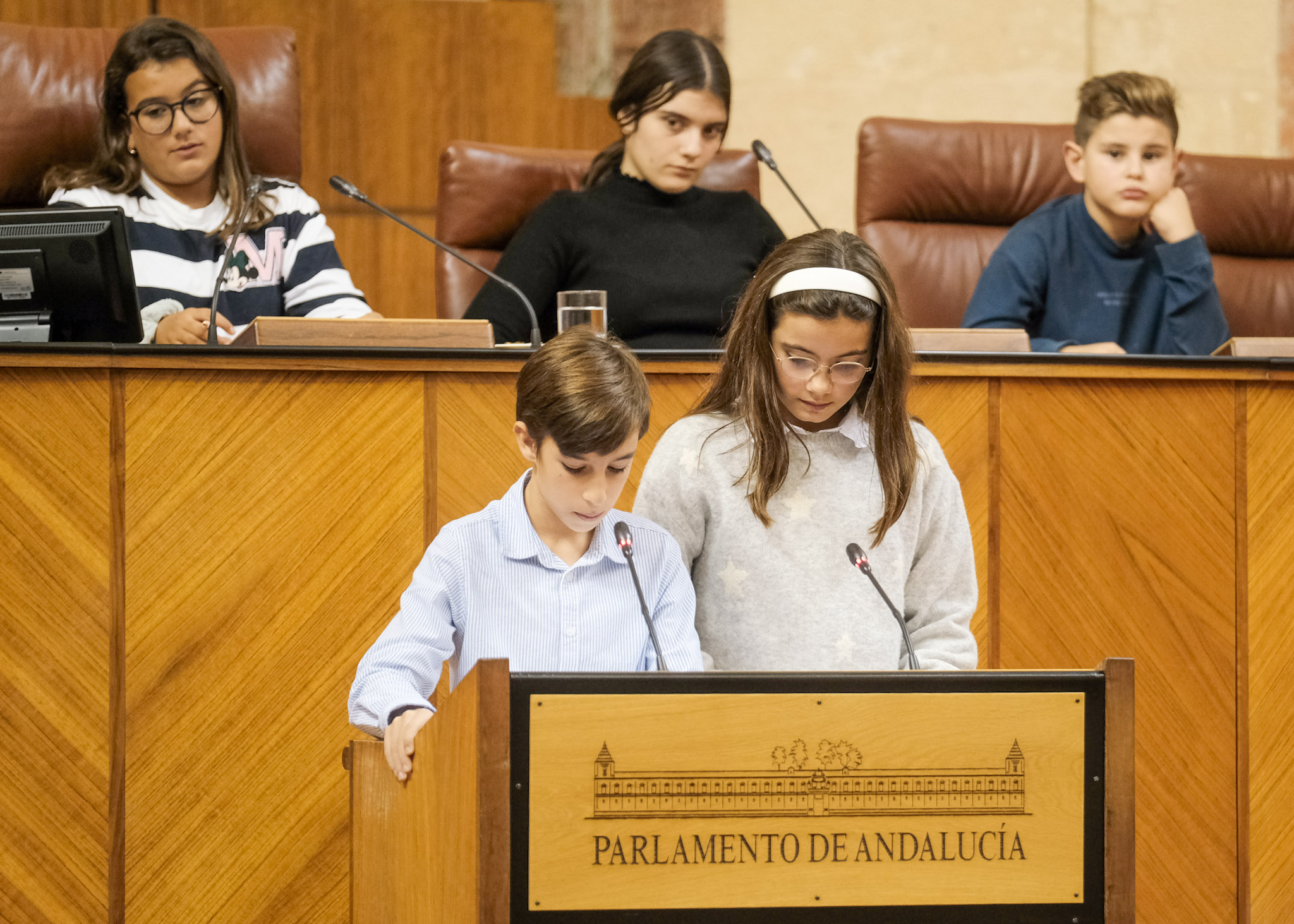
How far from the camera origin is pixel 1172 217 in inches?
100

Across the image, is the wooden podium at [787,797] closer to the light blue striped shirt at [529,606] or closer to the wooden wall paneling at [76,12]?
the light blue striped shirt at [529,606]

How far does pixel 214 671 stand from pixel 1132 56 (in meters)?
3.28

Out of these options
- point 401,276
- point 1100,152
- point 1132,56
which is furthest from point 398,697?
point 1132,56

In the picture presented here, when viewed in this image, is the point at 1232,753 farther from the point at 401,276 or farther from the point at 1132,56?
the point at 1132,56

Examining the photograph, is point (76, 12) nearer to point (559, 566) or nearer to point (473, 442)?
point (473, 442)

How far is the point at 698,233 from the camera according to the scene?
2.51 m

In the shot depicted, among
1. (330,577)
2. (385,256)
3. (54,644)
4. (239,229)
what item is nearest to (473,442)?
(330,577)

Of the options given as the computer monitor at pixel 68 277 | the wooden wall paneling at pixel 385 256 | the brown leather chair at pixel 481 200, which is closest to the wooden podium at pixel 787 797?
the computer monitor at pixel 68 277

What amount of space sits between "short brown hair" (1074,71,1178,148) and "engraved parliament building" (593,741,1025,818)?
181cm

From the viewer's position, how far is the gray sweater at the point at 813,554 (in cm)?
145

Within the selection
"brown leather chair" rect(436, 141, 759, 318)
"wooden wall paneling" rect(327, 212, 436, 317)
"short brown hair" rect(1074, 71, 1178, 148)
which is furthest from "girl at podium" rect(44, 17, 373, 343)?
"short brown hair" rect(1074, 71, 1178, 148)

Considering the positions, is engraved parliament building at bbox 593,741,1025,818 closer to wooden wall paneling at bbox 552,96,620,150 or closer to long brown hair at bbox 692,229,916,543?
long brown hair at bbox 692,229,916,543

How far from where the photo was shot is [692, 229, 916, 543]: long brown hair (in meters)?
1.46

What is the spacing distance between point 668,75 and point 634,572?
4.56ft
